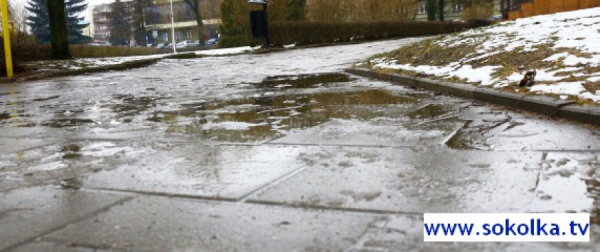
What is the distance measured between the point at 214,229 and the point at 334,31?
99.6 feet

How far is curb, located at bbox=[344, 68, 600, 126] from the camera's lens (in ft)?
17.4

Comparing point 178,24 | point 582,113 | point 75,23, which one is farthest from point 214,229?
point 178,24

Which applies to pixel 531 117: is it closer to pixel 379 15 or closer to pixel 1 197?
pixel 1 197

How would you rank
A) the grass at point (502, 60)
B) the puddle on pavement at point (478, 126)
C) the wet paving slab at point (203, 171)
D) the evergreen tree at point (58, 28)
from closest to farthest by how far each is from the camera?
the wet paving slab at point (203, 171) < the puddle on pavement at point (478, 126) < the grass at point (502, 60) < the evergreen tree at point (58, 28)

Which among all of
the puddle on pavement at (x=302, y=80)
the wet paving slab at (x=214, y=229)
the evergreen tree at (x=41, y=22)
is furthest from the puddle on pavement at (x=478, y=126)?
the evergreen tree at (x=41, y=22)

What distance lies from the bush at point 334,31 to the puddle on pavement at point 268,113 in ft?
74.4

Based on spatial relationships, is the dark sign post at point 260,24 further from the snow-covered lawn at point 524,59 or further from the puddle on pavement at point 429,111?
the puddle on pavement at point 429,111

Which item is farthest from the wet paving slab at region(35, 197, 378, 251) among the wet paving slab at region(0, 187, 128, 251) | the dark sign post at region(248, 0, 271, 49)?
the dark sign post at region(248, 0, 271, 49)

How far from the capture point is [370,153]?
4.42m

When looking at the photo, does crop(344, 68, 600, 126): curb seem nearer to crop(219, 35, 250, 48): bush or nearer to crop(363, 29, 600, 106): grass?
crop(363, 29, 600, 106): grass

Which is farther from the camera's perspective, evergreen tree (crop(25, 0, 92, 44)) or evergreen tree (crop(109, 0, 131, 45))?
evergreen tree (crop(109, 0, 131, 45))

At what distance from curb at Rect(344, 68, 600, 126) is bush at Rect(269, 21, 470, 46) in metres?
22.0

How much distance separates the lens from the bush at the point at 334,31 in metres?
31.2

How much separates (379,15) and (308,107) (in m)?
39.0
